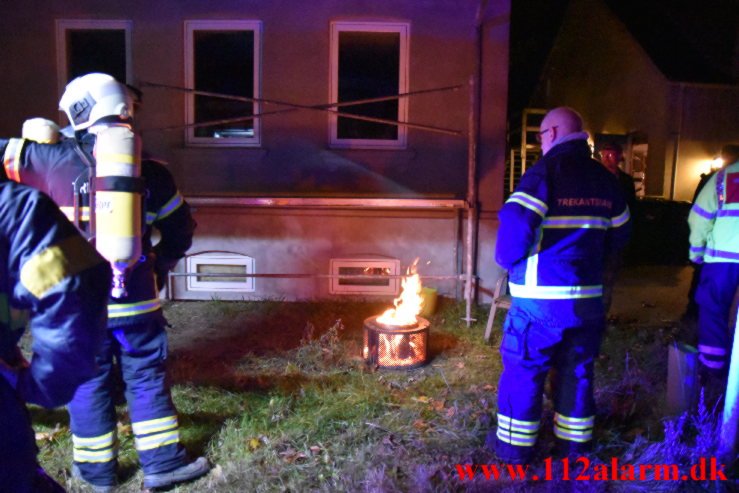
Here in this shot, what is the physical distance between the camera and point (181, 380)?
4.45 metres

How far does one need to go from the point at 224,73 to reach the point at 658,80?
12.6m

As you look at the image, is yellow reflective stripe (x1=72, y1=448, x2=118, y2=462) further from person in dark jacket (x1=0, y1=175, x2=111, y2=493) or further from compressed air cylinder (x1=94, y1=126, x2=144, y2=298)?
person in dark jacket (x1=0, y1=175, x2=111, y2=493)

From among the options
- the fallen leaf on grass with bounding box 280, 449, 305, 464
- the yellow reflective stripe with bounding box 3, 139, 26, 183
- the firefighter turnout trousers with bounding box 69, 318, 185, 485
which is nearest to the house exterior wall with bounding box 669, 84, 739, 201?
the fallen leaf on grass with bounding box 280, 449, 305, 464

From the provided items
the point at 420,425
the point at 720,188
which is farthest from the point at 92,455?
the point at 720,188

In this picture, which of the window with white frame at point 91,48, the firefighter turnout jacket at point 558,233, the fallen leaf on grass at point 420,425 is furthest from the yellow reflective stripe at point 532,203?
the window with white frame at point 91,48

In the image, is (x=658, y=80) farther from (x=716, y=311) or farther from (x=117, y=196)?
(x=117, y=196)

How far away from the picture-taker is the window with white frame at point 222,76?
7000 mm

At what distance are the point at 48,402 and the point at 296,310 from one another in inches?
197

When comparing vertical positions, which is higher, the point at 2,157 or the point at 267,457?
the point at 2,157

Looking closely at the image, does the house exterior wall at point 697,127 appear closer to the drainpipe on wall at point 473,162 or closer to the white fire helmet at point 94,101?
the drainpipe on wall at point 473,162

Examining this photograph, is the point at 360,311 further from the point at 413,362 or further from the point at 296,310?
the point at 413,362

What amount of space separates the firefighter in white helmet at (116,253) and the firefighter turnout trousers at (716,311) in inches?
148

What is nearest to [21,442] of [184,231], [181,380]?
[184,231]

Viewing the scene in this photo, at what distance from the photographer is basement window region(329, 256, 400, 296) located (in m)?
6.97
